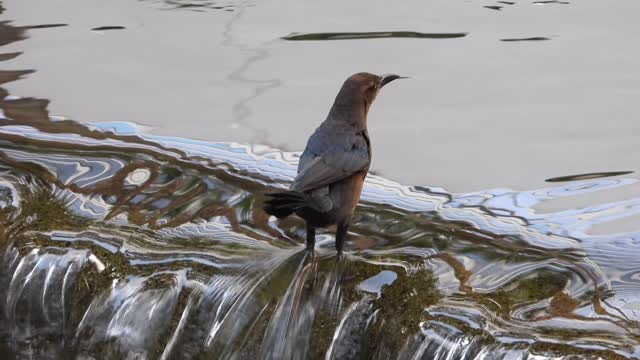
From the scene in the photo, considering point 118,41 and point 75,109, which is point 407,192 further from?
point 118,41

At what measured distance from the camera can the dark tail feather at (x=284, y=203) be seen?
3.71 metres

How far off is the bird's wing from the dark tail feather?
0.08m

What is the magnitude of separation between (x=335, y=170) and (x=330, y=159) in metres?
0.06

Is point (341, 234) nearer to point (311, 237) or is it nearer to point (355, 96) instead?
point (311, 237)

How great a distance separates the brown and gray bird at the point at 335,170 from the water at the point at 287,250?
0.84 feet

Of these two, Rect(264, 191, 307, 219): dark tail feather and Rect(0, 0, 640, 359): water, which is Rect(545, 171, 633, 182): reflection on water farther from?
Rect(264, 191, 307, 219): dark tail feather

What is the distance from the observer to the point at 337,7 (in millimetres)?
8453

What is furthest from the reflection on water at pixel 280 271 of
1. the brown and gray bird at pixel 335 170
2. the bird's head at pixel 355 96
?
the bird's head at pixel 355 96

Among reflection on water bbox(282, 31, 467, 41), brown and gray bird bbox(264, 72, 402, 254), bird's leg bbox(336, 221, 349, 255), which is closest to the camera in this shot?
brown and gray bird bbox(264, 72, 402, 254)

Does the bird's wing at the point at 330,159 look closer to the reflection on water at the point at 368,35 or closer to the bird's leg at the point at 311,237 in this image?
the bird's leg at the point at 311,237

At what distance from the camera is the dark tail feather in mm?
3711

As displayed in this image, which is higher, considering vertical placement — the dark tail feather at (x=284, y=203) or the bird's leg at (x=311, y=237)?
the dark tail feather at (x=284, y=203)

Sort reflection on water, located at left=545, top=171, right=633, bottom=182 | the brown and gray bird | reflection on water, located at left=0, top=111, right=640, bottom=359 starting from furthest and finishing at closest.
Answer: reflection on water, located at left=545, top=171, right=633, bottom=182
the brown and gray bird
reflection on water, located at left=0, top=111, right=640, bottom=359

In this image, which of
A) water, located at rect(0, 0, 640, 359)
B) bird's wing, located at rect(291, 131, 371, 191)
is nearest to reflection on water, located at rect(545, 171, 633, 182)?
water, located at rect(0, 0, 640, 359)
